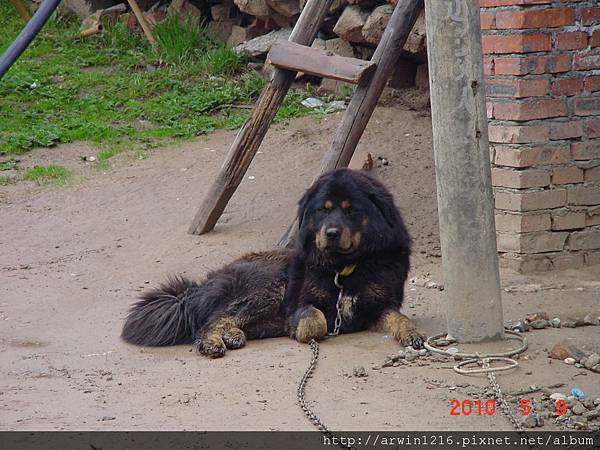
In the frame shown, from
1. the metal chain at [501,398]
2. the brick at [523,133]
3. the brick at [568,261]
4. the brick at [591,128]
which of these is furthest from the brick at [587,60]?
the metal chain at [501,398]

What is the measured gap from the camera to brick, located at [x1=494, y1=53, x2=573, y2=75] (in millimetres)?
6754

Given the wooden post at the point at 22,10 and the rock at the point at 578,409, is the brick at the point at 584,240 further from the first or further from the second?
the wooden post at the point at 22,10

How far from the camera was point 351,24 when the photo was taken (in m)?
9.86

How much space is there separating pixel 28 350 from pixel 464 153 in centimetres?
302

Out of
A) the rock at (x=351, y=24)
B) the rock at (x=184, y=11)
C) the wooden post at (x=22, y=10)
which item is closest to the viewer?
the rock at (x=351, y=24)

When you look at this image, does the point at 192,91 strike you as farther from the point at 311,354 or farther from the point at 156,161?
the point at 311,354

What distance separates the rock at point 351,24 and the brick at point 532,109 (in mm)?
3206

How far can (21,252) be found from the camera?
841 centimetres

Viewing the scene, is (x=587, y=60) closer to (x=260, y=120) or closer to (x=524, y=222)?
(x=524, y=222)

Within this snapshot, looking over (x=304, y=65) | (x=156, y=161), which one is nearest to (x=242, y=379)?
(x=304, y=65)

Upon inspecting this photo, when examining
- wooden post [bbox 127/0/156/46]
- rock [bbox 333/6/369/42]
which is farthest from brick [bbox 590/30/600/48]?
wooden post [bbox 127/0/156/46]

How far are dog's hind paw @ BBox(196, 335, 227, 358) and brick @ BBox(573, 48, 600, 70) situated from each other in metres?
3.26

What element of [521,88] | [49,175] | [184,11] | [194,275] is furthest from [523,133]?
[184,11]

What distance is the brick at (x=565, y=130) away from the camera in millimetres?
6898
